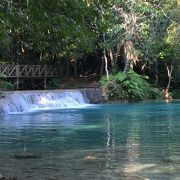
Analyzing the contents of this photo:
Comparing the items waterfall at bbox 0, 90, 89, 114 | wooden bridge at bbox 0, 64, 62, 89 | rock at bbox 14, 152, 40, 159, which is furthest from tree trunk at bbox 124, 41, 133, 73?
rock at bbox 14, 152, 40, 159

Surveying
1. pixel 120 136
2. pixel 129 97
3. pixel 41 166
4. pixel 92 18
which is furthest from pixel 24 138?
pixel 129 97

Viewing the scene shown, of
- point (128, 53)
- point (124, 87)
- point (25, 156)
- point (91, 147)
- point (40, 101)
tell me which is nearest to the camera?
point (25, 156)

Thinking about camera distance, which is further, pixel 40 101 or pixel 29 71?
pixel 29 71

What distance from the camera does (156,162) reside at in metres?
10.5

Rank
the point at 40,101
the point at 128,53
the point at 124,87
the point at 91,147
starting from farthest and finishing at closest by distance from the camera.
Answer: the point at 128,53
the point at 124,87
the point at 40,101
the point at 91,147

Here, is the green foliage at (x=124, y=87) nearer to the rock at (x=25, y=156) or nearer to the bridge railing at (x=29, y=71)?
the bridge railing at (x=29, y=71)

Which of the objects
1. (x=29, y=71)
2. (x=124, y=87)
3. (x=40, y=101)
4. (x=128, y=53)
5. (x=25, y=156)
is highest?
(x=128, y=53)

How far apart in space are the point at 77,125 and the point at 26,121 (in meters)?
2.66

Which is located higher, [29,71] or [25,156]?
[29,71]

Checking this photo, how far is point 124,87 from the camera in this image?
33312 mm

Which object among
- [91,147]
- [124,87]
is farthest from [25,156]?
[124,87]

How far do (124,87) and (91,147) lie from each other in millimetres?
20700

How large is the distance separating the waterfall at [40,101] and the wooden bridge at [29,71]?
10.2ft

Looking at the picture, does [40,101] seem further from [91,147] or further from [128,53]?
[91,147]
